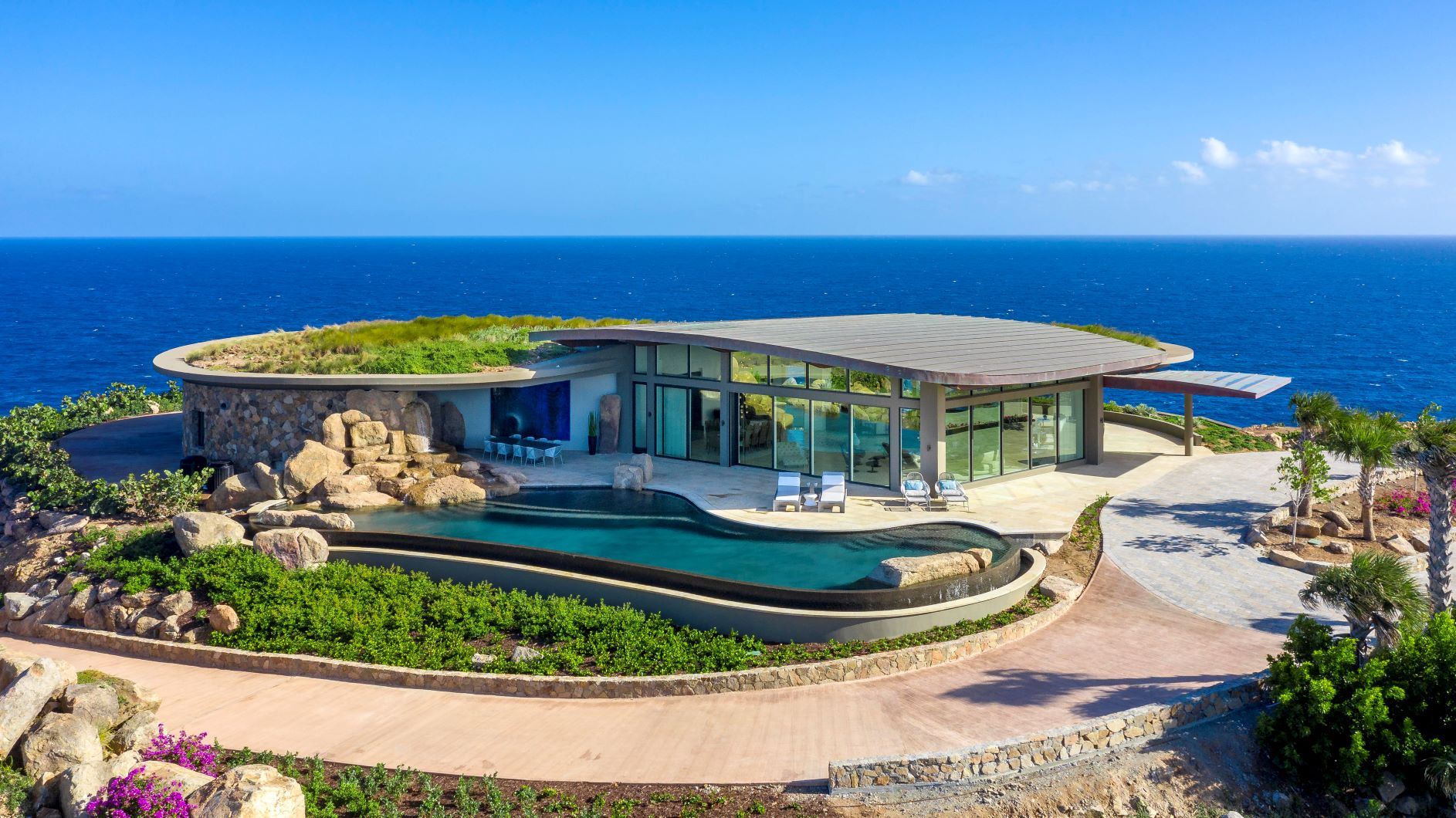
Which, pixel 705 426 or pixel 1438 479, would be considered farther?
pixel 705 426

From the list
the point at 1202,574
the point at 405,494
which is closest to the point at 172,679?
the point at 405,494

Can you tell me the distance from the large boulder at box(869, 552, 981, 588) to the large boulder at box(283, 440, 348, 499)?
44.6ft

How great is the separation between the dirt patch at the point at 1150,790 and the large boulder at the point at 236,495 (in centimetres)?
1757

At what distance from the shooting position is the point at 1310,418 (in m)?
22.3

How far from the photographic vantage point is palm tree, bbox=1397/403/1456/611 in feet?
49.2

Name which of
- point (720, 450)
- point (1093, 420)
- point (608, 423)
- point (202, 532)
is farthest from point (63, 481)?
point (1093, 420)

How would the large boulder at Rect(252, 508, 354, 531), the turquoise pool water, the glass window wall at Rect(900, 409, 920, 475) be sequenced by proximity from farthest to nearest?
the glass window wall at Rect(900, 409, 920, 475) < the large boulder at Rect(252, 508, 354, 531) < the turquoise pool water

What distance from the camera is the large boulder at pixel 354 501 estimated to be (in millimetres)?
23328

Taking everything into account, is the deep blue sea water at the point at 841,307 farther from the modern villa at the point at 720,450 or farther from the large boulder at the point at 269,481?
the large boulder at the point at 269,481

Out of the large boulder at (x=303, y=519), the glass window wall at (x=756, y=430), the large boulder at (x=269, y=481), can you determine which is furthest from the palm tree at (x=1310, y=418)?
the large boulder at (x=269, y=481)

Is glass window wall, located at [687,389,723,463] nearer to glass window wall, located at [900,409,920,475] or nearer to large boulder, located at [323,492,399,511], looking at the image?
glass window wall, located at [900,409,920,475]

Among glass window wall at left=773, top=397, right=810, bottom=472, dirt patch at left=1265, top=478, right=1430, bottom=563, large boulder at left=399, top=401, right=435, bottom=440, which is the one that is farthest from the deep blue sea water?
large boulder at left=399, top=401, right=435, bottom=440

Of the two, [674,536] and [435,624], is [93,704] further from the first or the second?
[674,536]

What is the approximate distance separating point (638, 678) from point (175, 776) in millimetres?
6074
